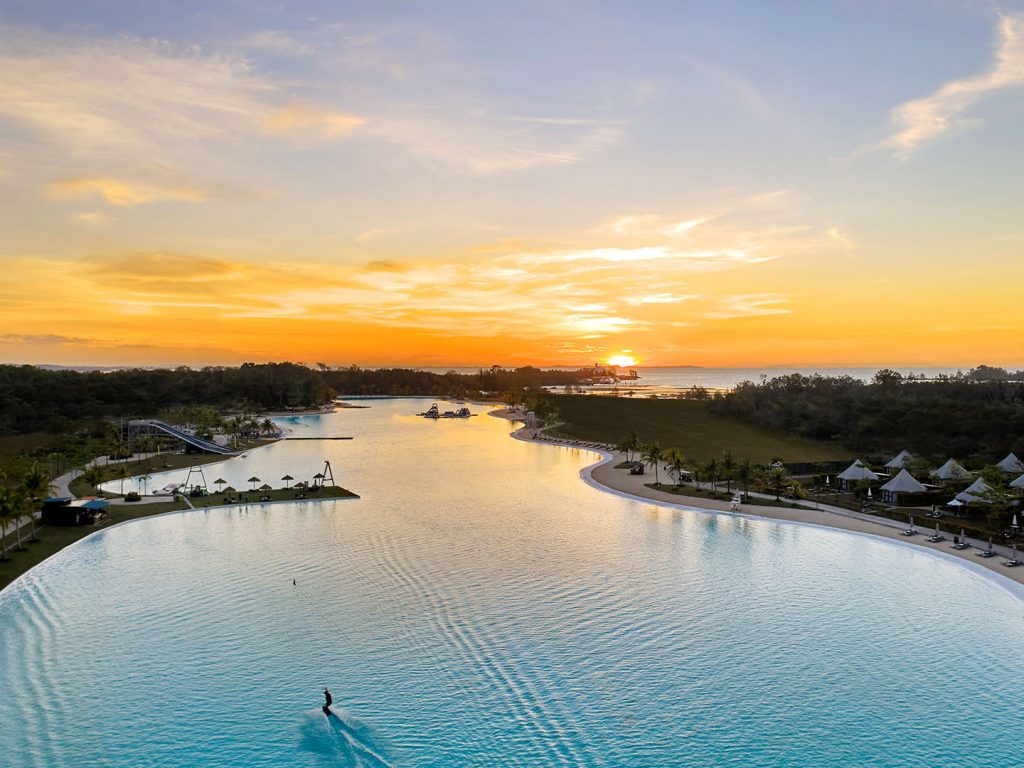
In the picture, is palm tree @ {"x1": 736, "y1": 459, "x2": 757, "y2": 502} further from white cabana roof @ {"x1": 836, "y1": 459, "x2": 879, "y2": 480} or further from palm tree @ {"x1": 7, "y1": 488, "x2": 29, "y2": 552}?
palm tree @ {"x1": 7, "y1": 488, "x2": 29, "y2": 552}

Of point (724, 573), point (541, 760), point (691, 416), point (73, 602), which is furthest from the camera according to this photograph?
point (691, 416)

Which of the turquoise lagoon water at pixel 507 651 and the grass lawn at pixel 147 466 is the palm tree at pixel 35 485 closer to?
the turquoise lagoon water at pixel 507 651

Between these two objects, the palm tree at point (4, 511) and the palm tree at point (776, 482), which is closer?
the palm tree at point (4, 511)

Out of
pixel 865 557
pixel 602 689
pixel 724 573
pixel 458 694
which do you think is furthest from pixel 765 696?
pixel 865 557

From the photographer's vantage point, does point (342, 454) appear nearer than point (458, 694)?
No

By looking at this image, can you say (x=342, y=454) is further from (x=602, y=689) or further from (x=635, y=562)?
(x=602, y=689)

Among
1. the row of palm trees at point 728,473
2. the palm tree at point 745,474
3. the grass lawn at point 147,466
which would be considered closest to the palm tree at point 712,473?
the row of palm trees at point 728,473

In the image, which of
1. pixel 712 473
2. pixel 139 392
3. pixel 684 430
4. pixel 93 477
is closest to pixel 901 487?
pixel 712 473
